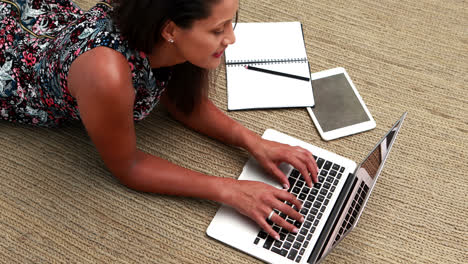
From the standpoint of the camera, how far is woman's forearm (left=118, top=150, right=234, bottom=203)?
998mm

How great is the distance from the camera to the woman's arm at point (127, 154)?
807 millimetres

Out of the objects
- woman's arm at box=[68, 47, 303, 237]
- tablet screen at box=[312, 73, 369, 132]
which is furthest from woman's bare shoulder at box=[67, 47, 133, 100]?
tablet screen at box=[312, 73, 369, 132]

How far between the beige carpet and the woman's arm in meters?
0.06

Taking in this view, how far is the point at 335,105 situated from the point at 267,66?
20cm

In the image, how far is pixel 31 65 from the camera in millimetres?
1028

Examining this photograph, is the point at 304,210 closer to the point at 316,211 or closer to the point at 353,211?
the point at 316,211

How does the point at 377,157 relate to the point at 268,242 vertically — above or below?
above

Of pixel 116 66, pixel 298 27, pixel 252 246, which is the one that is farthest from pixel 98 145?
pixel 298 27

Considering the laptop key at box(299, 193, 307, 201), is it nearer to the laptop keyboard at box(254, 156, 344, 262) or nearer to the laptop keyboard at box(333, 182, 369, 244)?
the laptop keyboard at box(254, 156, 344, 262)

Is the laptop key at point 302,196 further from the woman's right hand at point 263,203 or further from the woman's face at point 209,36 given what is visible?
the woman's face at point 209,36

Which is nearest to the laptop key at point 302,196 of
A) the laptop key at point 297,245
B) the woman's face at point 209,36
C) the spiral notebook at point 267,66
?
the laptop key at point 297,245

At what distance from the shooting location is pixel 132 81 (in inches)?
34.4

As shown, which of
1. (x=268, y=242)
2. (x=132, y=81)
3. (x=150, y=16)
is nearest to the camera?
(x=150, y=16)

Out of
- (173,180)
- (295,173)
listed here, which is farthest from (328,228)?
(173,180)
